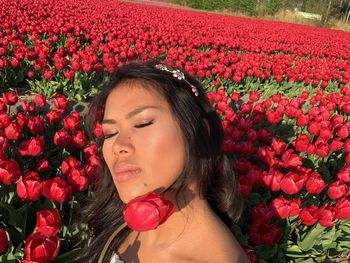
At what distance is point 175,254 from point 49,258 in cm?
58

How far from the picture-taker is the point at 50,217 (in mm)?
1808

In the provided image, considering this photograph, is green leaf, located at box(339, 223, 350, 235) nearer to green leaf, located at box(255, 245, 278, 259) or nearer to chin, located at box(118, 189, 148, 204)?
green leaf, located at box(255, 245, 278, 259)

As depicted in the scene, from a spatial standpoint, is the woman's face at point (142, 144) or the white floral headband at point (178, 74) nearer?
the woman's face at point (142, 144)

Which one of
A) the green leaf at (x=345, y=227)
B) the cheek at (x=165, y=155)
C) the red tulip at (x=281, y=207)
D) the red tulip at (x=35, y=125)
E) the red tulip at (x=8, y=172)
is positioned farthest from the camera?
the red tulip at (x=35, y=125)

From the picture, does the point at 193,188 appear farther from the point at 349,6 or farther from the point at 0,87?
the point at 349,6

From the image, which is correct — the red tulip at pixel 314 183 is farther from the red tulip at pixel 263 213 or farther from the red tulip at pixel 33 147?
the red tulip at pixel 33 147

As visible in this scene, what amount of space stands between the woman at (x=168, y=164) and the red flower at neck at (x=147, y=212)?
0.15 feet

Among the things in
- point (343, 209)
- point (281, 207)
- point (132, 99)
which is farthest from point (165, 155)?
point (343, 209)

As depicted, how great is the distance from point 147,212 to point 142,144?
439 millimetres

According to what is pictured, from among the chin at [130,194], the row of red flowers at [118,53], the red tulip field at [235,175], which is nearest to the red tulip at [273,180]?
the red tulip field at [235,175]

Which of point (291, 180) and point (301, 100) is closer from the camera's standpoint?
point (291, 180)

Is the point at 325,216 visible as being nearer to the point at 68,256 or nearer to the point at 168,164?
the point at 168,164

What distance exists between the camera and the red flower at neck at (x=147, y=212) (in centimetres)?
130

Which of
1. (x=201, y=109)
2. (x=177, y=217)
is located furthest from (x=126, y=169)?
(x=201, y=109)
